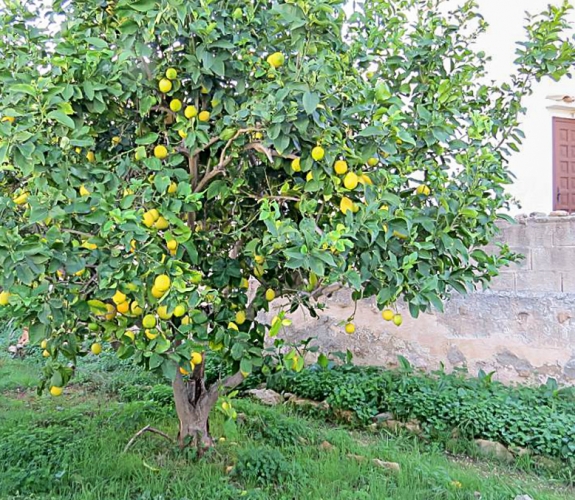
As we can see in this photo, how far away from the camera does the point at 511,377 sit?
14.1 feet

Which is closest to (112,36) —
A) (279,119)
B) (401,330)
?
(279,119)

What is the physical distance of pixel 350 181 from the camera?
204 centimetres

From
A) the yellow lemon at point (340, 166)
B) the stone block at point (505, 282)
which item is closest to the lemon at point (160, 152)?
the yellow lemon at point (340, 166)

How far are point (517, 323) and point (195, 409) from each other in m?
2.54

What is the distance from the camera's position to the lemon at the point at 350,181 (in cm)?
204

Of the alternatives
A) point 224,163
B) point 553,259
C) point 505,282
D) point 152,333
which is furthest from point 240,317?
point 553,259

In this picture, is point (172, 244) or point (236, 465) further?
point (236, 465)

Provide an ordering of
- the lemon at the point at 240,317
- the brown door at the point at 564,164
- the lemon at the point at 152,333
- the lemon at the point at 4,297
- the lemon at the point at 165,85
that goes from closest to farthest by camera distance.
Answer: the lemon at the point at 4,297 → the lemon at the point at 152,333 → the lemon at the point at 165,85 → the lemon at the point at 240,317 → the brown door at the point at 564,164

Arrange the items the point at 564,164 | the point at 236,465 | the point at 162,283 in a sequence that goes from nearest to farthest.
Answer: the point at 162,283
the point at 236,465
the point at 564,164

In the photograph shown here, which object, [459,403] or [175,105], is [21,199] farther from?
[459,403]

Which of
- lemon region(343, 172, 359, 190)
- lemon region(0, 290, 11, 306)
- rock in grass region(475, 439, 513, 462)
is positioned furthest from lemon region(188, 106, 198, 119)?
rock in grass region(475, 439, 513, 462)

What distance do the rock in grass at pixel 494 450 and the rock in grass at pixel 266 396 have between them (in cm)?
165

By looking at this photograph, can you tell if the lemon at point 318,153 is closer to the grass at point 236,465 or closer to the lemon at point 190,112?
the lemon at point 190,112

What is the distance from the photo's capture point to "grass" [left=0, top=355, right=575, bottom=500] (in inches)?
110
